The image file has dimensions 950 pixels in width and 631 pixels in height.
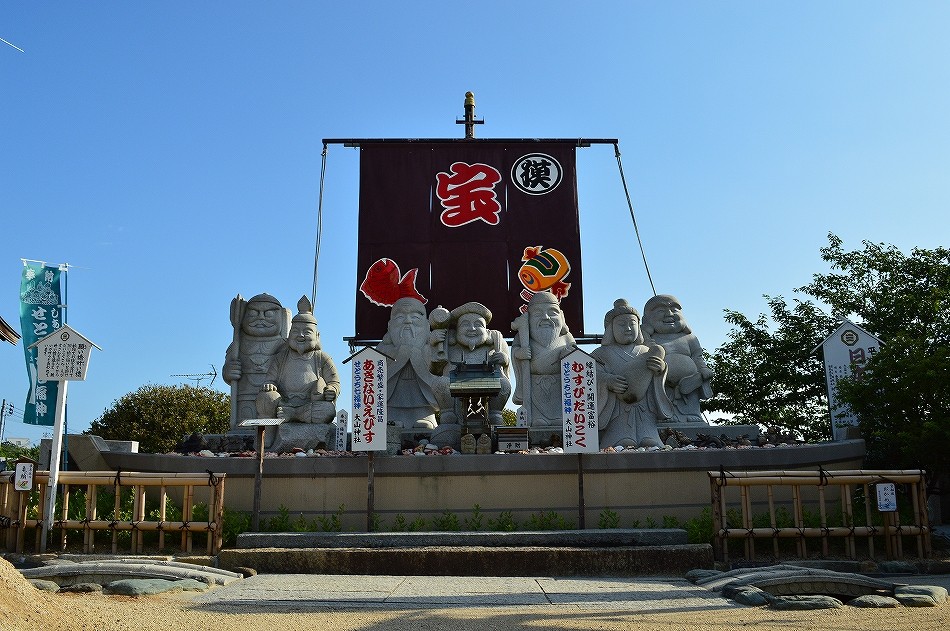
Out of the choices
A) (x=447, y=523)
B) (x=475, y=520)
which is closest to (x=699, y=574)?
(x=475, y=520)

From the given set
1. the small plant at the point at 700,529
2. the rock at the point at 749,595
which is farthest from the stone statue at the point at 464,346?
the rock at the point at 749,595

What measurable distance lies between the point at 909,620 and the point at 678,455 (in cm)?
369

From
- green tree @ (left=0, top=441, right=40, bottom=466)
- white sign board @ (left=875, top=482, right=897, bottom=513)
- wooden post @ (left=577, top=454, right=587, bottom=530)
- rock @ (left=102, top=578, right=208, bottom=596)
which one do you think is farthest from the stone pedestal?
green tree @ (left=0, top=441, right=40, bottom=466)

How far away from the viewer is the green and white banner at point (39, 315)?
12.2 meters

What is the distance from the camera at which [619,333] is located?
1188cm

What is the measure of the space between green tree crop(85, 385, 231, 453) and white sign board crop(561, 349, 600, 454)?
16743 millimetres

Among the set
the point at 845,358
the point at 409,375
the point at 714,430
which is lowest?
the point at 714,430

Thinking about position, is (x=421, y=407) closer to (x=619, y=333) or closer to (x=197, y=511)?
(x=619, y=333)

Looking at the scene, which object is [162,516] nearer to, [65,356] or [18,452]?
[65,356]

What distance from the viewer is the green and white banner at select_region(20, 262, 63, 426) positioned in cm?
1219

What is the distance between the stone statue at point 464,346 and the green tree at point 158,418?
Result: 13.5 metres

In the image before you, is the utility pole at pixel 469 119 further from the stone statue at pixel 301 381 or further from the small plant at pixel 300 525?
the small plant at pixel 300 525

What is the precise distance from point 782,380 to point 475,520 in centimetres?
1068

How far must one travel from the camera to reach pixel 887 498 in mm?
7879
